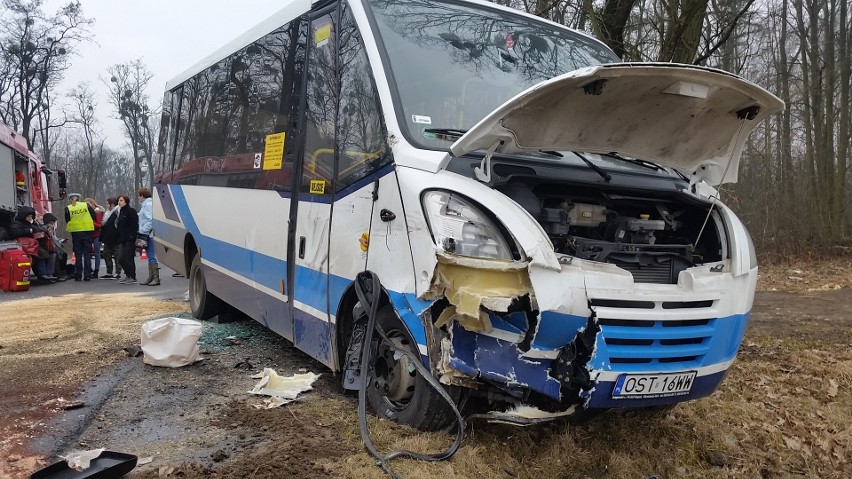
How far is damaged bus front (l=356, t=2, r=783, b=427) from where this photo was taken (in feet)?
9.42

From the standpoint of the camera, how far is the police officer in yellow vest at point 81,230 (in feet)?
45.5

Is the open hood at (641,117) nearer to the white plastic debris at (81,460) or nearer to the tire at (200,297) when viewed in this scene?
the white plastic debris at (81,460)

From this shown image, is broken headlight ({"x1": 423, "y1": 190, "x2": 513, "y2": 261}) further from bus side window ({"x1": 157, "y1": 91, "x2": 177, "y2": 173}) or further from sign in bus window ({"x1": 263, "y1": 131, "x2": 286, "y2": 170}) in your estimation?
bus side window ({"x1": 157, "y1": 91, "x2": 177, "y2": 173})

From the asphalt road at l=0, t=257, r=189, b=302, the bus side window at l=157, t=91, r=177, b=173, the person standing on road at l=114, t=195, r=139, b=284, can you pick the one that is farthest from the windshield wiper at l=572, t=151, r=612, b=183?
the person standing on road at l=114, t=195, r=139, b=284

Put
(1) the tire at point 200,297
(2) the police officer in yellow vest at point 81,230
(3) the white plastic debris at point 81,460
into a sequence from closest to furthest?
1. (3) the white plastic debris at point 81,460
2. (1) the tire at point 200,297
3. (2) the police officer in yellow vest at point 81,230

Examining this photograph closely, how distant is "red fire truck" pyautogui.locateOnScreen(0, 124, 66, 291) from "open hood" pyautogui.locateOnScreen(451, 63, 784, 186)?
12187 mm

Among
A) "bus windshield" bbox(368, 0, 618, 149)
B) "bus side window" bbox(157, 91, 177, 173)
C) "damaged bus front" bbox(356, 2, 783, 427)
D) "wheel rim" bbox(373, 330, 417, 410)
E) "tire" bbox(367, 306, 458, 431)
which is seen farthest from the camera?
"bus side window" bbox(157, 91, 177, 173)

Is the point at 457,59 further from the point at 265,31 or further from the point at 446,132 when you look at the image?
the point at 265,31

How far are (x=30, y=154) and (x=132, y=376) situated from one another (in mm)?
14030

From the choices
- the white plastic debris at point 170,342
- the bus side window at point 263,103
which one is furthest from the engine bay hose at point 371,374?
the white plastic debris at point 170,342

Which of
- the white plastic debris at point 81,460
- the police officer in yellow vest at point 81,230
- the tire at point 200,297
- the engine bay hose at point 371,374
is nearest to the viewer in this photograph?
the white plastic debris at point 81,460

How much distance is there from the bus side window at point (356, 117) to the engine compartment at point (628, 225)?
898 millimetres

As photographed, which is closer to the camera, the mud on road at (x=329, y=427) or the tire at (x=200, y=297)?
the mud on road at (x=329, y=427)

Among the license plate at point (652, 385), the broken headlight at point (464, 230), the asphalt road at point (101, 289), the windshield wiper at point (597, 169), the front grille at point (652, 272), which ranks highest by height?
the windshield wiper at point (597, 169)
